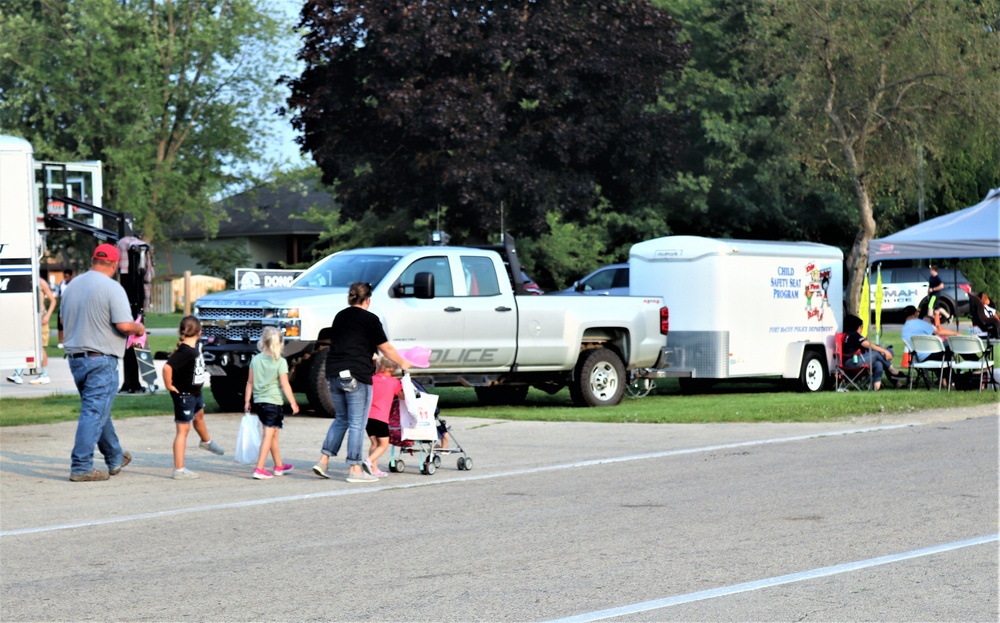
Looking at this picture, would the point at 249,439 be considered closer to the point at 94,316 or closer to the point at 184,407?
the point at 184,407

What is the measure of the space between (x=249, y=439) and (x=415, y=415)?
4.87 feet

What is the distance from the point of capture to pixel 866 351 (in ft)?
74.1

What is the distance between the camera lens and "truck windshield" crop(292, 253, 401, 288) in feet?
59.8

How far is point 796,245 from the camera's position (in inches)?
901

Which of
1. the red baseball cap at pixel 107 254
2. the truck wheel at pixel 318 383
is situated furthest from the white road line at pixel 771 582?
the truck wheel at pixel 318 383

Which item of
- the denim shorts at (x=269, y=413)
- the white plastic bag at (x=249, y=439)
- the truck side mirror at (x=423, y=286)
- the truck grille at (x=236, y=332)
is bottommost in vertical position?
the white plastic bag at (x=249, y=439)

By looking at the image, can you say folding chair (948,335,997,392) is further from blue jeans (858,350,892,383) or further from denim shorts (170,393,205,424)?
denim shorts (170,393,205,424)

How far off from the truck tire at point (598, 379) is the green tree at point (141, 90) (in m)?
32.6

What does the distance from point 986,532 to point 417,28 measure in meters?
27.9

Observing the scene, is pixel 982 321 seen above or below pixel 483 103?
below

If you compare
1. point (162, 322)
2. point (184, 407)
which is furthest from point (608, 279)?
point (184, 407)

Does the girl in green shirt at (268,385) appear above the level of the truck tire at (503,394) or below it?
above

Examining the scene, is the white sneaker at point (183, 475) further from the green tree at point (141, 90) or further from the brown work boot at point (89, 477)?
the green tree at point (141, 90)

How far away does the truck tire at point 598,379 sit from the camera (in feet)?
64.0
